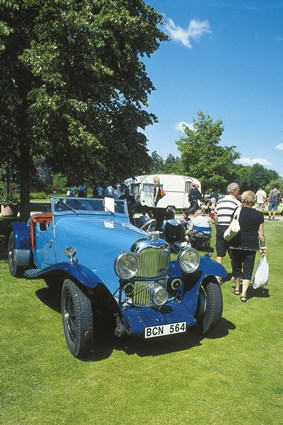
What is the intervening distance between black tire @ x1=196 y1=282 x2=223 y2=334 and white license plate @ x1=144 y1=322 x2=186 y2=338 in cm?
59

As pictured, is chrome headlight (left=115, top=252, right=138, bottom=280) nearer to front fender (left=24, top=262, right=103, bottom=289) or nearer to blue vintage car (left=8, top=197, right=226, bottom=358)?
blue vintage car (left=8, top=197, right=226, bottom=358)

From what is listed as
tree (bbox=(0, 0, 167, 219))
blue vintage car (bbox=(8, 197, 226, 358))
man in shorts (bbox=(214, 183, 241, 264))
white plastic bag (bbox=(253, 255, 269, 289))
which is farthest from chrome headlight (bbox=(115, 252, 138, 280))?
tree (bbox=(0, 0, 167, 219))

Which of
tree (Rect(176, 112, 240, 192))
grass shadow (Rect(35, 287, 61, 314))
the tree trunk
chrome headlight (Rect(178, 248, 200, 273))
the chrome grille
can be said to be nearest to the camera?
the chrome grille

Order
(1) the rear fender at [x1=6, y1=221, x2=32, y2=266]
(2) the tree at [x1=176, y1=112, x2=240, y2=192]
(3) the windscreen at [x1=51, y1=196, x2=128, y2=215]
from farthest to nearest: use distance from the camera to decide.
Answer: (2) the tree at [x1=176, y1=112, x2=240, y2=192], (1) the rear fender at [x1=6, y1=221, x2=32, y2=266], (3) the windscreen at [x1=51, y1=196, x2=128, y2=215]

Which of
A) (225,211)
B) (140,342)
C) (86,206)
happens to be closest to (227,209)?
(225,211)

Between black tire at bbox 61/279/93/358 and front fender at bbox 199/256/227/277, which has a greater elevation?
front fender at bbox 199/256/227/277

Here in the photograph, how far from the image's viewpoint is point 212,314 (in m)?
4.12

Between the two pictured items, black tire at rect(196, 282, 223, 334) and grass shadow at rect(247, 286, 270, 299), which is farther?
grass shadow at rect(247, 286, 270, 299)

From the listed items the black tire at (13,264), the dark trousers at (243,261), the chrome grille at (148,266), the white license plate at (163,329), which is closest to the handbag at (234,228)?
the dark trousers at (243,261)

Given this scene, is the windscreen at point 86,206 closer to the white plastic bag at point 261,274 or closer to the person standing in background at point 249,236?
the person standing in background at point 249,236

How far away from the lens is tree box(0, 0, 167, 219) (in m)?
9.04

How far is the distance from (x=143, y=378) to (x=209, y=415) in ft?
2.40

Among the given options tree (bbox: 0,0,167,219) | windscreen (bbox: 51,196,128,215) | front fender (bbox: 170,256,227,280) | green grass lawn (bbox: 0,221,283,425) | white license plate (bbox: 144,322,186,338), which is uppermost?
tree (bbox: 0,0,167,219)

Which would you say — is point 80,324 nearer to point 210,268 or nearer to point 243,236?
point 210,268
